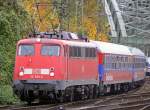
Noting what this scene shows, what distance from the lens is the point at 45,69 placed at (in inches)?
1013

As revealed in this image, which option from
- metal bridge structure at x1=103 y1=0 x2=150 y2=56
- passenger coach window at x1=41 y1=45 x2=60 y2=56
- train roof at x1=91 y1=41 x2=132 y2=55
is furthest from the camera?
metal bridge structure at x1=103 y1=0 x2=150 y2=56

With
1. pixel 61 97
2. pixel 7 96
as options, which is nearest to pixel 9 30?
pixel 7 96

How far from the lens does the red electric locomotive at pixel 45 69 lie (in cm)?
2550

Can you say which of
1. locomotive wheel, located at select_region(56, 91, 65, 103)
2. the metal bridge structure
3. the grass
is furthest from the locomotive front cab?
the metal bridge structure

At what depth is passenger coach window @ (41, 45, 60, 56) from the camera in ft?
85.5

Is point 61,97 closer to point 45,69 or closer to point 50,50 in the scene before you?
point 45,69

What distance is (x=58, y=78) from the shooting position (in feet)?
83.9

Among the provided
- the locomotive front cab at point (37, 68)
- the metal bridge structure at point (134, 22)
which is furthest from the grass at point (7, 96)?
the metal bridge structure at point (134, 22)

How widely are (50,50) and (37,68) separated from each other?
1038 mm

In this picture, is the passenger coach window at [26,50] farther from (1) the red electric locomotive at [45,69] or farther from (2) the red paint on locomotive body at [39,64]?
(2) the red paint on locomotive body at [39,64]

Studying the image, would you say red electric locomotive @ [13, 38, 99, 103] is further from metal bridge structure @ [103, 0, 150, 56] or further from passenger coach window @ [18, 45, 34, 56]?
metal bridge structure @ [103, 0, 150, 56]

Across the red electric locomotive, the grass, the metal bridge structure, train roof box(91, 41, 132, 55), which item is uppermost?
the metal bridge structure

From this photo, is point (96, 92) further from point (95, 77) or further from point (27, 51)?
point (27, 51)

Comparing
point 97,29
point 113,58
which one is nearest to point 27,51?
point 113,58
